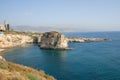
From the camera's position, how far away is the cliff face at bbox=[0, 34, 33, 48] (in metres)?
144

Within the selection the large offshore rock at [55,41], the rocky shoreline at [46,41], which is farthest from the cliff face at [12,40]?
the large offshore rock at [55,41]

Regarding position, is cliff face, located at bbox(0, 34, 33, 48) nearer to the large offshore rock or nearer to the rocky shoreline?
the rocky shoreline

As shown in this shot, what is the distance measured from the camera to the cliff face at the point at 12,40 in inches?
5684

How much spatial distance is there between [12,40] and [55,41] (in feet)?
113

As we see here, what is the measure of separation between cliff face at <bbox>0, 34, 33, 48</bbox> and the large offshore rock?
73.6 feet

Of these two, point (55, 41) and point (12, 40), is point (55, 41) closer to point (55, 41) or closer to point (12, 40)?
point (55, 41)

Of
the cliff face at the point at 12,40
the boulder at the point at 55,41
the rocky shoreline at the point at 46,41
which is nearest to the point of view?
the boulder at the point at 55,41

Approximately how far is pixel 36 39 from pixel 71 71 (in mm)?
117484

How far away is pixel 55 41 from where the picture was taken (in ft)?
463

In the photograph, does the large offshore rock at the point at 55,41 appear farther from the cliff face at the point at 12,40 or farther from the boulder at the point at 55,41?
the cliff face at the point at 12,40

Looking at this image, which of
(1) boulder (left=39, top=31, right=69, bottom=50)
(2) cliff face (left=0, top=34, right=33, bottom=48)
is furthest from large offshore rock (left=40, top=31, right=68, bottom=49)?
(2) cliff face (left=0, top=34, right=33, bottom=48)

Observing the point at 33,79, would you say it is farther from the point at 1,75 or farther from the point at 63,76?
the point at 63,76

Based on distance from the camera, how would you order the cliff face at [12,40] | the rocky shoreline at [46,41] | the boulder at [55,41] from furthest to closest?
the cliff face at [12,40] < the rocky shoreline at [46,41] < the boulder at [55,41]

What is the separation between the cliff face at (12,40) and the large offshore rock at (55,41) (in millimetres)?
22440
